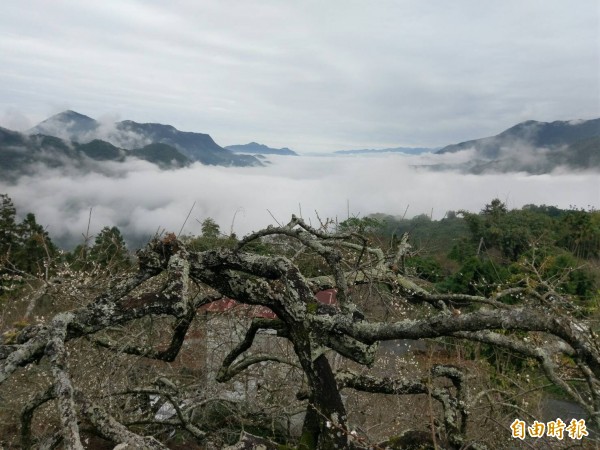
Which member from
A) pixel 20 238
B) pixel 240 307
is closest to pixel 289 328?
pixel 240 307

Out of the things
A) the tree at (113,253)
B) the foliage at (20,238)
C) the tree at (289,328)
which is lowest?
the foliage at (20,238)

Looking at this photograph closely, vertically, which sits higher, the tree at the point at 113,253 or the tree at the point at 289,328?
the tree at the point at 289,328

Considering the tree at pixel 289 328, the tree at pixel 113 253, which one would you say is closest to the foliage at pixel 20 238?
the tree at pixel 113 253

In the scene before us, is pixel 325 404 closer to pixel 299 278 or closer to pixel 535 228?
pixel 299 278

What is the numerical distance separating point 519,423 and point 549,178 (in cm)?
20394

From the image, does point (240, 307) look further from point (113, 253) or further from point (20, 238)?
point (20, 238)

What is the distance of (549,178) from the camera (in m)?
183

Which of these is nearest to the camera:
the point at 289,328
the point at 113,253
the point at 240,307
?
the point at 289,328

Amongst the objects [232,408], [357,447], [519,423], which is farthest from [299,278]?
[232,408]

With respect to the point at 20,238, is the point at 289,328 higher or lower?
higher

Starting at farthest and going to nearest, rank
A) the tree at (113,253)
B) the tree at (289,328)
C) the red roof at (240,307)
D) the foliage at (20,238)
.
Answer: the foliage at (20,238) < the tree at (113,253) < the red roof at (240,307) < the tree at (289,328)

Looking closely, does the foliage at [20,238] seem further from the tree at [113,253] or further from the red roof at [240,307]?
the red roof at [240,307]

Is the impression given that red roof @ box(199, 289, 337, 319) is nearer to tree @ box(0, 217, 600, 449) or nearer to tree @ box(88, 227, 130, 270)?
tree @ box(0, 217, 600, 449)

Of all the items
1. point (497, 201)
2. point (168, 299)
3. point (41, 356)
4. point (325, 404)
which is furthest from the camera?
point (497, 201)
